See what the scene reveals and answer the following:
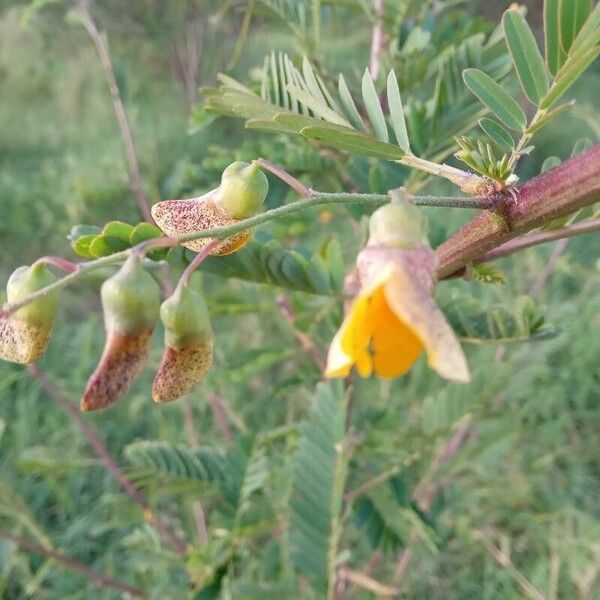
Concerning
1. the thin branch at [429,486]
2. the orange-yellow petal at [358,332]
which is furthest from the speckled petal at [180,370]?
the thin branch at [429,486]

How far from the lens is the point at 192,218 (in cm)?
42

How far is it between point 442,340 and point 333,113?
18 centimetres

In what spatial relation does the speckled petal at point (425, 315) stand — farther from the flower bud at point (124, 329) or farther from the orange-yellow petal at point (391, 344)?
the flower bud at point (124, 329)

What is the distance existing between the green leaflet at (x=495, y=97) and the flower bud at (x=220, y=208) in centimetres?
13

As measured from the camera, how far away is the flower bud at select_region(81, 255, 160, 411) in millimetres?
367

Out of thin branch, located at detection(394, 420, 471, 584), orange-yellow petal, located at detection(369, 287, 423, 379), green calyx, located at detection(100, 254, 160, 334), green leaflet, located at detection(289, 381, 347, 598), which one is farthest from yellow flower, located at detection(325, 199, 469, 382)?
thin branch, located at detection(394, 420, 471, 584)

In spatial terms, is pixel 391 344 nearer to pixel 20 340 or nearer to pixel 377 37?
pixel 20 340

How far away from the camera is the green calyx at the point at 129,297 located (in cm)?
37

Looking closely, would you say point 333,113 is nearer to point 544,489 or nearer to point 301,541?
point 301,541

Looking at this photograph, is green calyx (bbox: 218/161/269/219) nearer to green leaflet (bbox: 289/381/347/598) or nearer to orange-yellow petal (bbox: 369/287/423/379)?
orange-yellow petal (bbox: 369/287/423/379)

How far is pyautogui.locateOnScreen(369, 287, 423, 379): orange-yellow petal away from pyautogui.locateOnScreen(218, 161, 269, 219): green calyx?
4.4 inches

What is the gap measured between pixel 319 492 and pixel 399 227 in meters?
0.49

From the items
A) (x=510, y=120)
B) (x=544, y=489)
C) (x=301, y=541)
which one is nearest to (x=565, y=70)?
(x=510, y=120)

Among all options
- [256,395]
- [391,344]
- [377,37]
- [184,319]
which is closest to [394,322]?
[391,344]
